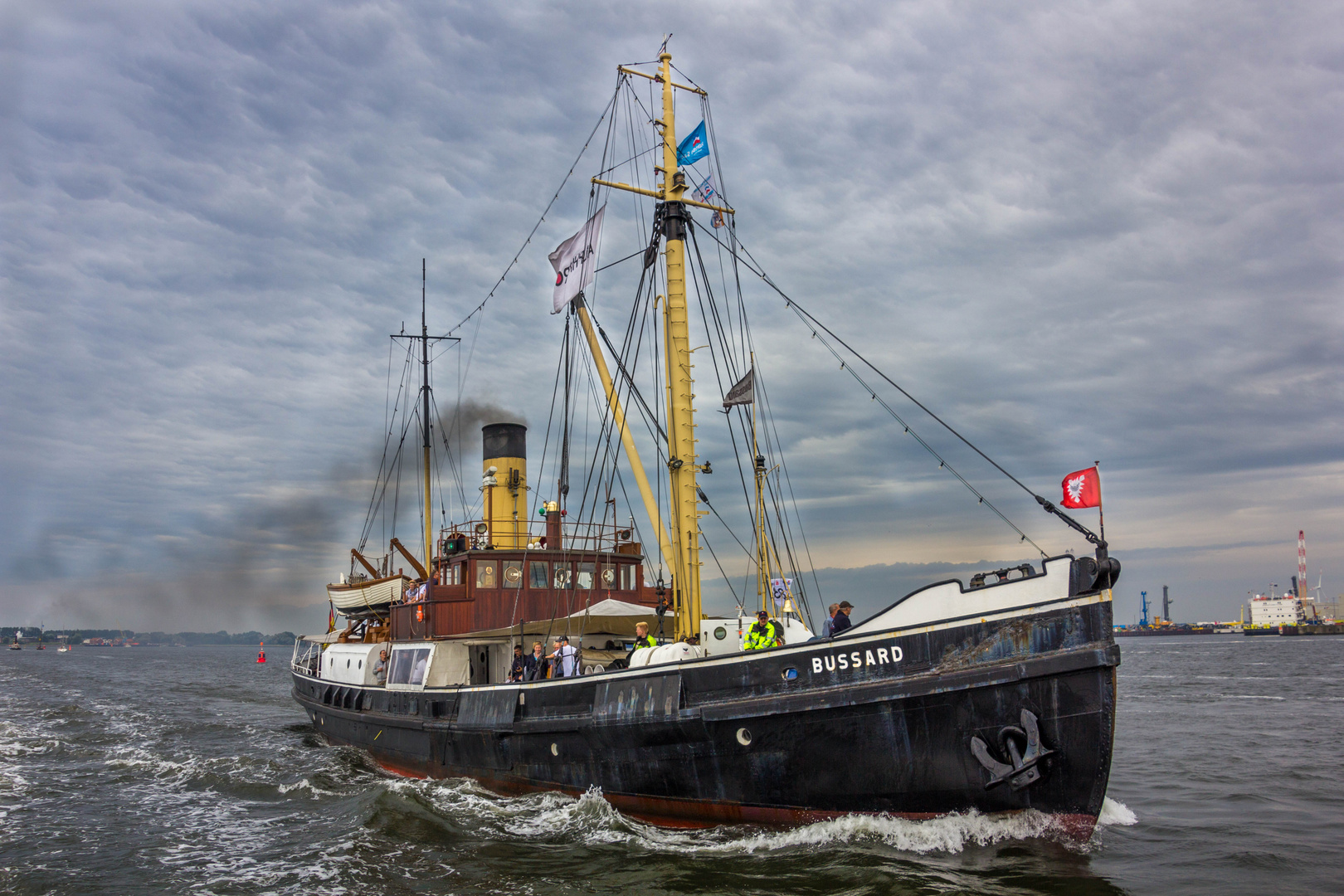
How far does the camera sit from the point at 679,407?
1563 centimetres

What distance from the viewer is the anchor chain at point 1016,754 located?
10102 mm

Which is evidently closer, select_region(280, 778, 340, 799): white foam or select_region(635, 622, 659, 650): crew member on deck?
select_region(635, 622, 659, 650): crew member on deck

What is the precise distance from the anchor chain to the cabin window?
12426 mm

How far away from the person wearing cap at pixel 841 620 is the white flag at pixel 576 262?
34.5ft

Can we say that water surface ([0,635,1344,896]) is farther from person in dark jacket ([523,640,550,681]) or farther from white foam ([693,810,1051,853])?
person in dark jacket ([523,640,550,681])

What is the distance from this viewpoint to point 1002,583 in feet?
35.8


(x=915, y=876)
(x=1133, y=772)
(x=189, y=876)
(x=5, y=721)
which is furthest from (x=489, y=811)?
(x=5, y=721)

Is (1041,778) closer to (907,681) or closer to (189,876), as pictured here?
(907,681)

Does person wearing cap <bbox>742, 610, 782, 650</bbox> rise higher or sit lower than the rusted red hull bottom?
higher

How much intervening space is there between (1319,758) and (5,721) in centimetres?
4361

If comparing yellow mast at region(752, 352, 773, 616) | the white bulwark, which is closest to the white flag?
yellow mast at region(752, 352, 773, 616)

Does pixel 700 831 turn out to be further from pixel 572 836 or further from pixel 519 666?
pixel 519 666

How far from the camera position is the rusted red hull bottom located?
411 inches

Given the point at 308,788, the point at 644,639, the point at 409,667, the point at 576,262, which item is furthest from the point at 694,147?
the point at 308,788
